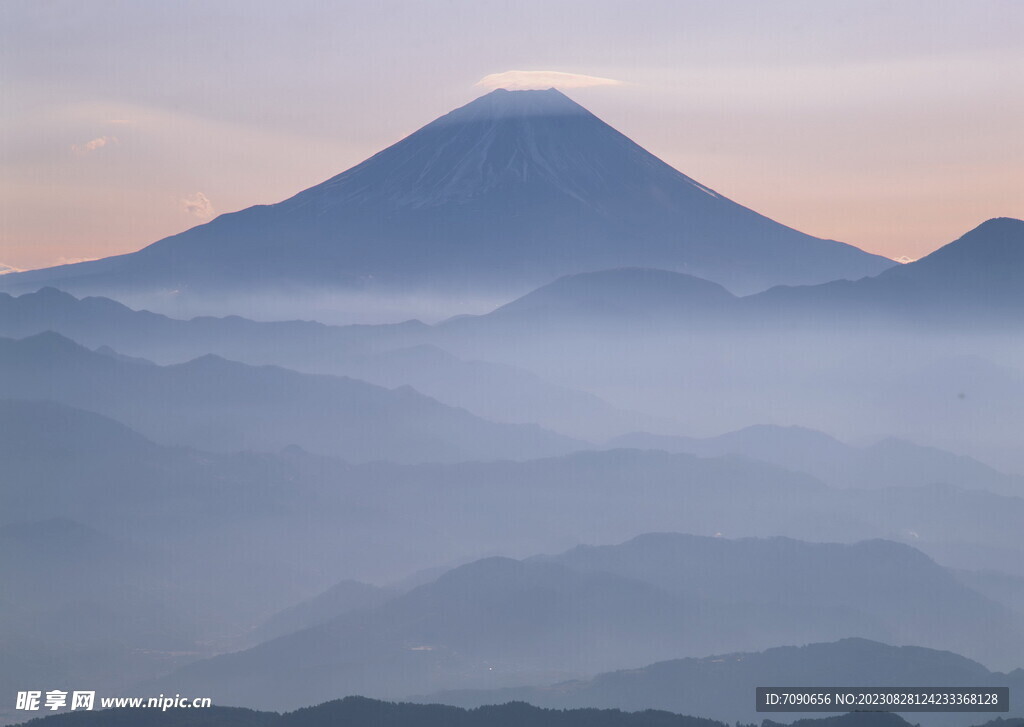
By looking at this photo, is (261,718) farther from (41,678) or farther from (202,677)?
(41,678)

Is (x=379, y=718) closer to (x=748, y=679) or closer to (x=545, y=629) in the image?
(x=748, y=679)

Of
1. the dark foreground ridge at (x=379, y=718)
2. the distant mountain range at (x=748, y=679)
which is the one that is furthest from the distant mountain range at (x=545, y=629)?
the dark foreground ridge at (x=379, y=718)

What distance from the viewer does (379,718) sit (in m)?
110

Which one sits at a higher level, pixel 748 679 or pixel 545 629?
pixel 545 629

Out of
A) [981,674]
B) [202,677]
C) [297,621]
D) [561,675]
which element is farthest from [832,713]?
[297,621]

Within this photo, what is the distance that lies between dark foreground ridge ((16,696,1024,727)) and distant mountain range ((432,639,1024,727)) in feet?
70.4

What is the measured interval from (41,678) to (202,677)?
88.8ft

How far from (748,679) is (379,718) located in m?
55.6

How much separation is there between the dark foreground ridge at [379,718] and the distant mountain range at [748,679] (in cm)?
2146

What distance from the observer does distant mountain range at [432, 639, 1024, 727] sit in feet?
449

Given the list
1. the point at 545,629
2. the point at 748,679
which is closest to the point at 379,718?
the point at 748,679

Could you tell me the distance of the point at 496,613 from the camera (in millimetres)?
183500

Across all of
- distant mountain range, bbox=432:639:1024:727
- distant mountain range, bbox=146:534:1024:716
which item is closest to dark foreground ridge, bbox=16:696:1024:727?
distant mountain range, bbox=432:639:1024:727

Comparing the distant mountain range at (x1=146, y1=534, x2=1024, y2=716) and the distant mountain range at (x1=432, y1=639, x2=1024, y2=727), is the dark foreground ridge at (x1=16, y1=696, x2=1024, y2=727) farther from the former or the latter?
the distant mountain range at (x1=146, y1=534, x2=1024, y2=716)
